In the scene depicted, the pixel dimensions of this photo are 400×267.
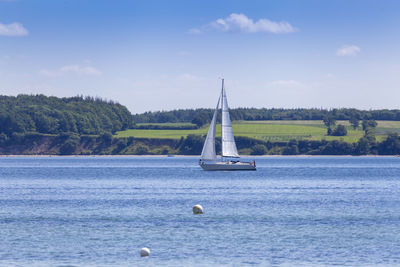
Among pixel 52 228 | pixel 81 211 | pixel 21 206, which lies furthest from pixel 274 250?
pixel 21 206

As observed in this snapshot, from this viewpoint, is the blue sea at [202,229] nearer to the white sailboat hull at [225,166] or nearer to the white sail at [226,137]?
the white sail at [226,137]

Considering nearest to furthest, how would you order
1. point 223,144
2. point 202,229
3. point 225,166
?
point 202,229, point 223,144, point 225,166

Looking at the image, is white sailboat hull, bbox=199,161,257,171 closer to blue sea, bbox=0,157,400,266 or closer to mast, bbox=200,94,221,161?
mast, bbox=200,94,221,161

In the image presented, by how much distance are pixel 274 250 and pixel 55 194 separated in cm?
5459

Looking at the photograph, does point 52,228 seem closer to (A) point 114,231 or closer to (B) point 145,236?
(A) point 114,231

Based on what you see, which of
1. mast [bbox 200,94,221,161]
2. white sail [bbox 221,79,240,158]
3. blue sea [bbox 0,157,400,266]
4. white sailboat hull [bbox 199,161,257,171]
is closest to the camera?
blue sea [bbox 0,157,400,266]

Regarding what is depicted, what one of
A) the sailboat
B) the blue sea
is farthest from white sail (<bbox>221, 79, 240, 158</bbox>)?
the blue sea

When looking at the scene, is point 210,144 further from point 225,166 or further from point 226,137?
point 225,166

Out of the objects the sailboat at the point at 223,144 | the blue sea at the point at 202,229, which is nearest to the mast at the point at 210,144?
the sailboat at the point at 223,144

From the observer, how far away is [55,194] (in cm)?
9625

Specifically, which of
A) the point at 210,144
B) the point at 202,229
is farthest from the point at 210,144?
the point at 202,229

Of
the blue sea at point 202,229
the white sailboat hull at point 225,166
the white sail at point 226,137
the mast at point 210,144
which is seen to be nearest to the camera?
the blue sea at point 202,229

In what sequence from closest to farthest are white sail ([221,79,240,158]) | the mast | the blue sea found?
the blue sea
white sail ([221,79,240,158])
the mast

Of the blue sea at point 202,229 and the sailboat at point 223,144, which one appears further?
the sailboat at point 223,144
